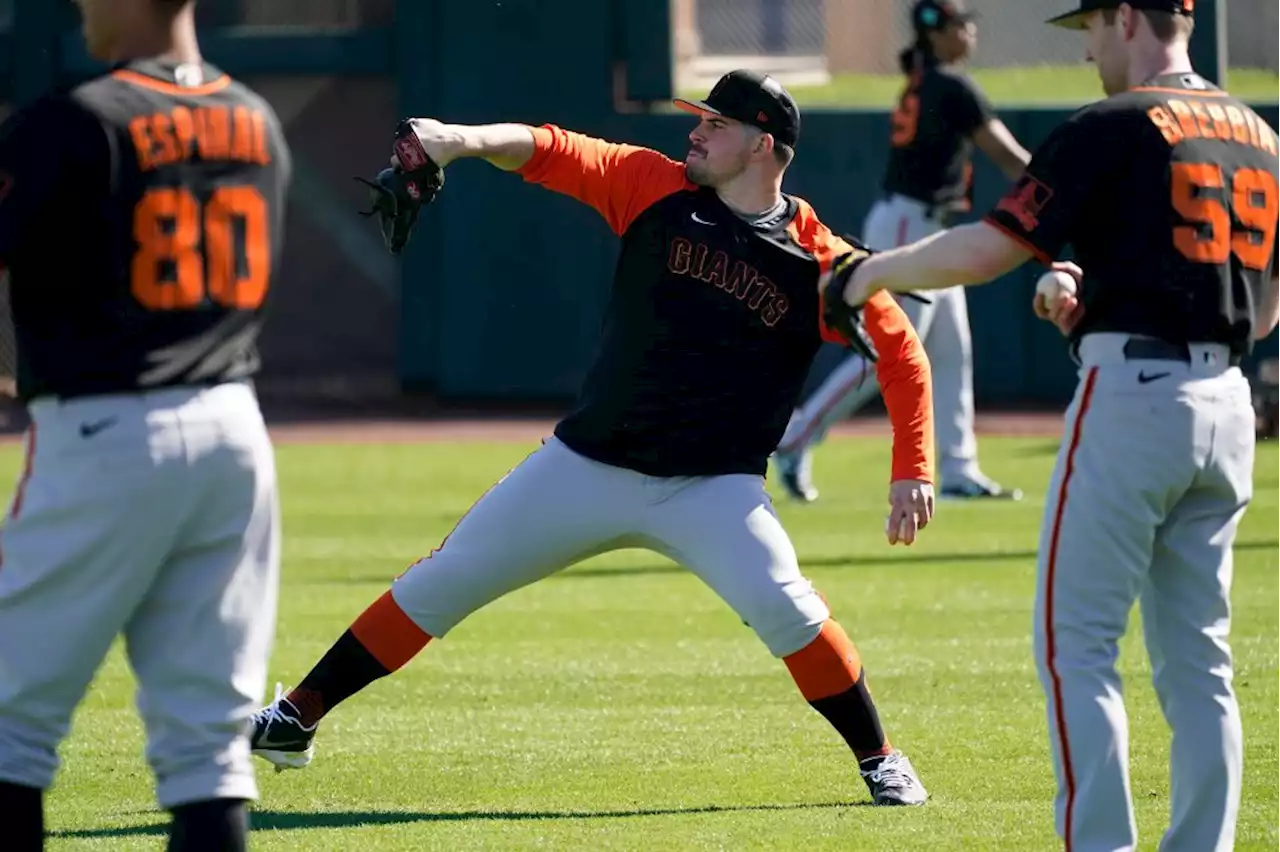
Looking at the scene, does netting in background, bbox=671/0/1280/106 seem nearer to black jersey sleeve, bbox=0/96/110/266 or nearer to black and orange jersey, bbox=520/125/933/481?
black and orange jersey, bbox=520/125/933/481

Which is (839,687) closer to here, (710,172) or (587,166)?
(710,172)

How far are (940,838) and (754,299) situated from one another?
5.16ft

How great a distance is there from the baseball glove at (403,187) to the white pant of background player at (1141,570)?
1834 millimetres

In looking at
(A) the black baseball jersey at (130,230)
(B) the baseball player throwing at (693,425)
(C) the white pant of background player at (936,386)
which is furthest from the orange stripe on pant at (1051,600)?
(C) the white pant of background player at (936,386)

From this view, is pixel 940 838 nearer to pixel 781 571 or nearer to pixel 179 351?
pixel 781 571

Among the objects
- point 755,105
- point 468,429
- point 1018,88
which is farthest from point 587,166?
point 1018,88

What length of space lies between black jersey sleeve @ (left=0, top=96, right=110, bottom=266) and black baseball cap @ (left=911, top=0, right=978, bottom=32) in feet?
29.4

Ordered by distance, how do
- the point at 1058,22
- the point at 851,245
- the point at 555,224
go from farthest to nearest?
the point at 555,224 → the point at 851,245 → the point at 1058,22

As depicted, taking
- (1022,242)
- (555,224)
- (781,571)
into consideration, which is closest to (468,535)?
(781,571)

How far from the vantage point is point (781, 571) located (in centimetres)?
605

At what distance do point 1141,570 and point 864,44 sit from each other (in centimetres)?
1463

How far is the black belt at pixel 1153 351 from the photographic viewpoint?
475 cm

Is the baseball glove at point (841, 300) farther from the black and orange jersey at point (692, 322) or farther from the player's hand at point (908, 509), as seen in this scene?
the black and orange jersey at point (692, 322)

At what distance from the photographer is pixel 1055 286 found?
4688 millimetres
